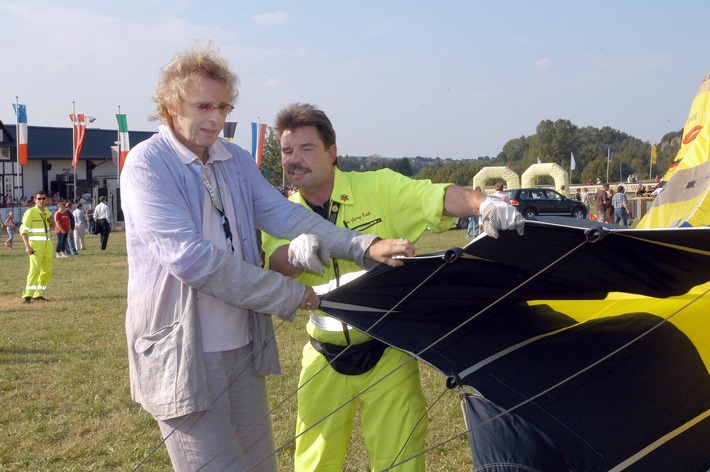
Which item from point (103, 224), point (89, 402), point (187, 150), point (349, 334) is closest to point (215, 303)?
point (187, 150)

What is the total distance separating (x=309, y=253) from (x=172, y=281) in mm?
443

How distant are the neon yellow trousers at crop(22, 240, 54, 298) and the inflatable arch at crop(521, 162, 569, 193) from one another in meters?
32.4

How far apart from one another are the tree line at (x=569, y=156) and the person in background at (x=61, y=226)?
115ft

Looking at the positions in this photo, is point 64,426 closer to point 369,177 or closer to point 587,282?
point 369,177

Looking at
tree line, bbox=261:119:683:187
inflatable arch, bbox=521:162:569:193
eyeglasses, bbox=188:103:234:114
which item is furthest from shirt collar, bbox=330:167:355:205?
tree line, bbox=261:119:683:187

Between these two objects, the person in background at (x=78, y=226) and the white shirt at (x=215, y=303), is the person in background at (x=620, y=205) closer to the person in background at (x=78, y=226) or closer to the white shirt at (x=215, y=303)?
the person in background at (x=78, y=226)

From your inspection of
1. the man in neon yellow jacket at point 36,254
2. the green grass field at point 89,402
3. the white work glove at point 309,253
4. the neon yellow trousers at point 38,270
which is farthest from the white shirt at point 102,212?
the white work glove at point 309,253

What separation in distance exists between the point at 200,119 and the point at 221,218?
336 millimetres

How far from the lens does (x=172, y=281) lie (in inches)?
96.7

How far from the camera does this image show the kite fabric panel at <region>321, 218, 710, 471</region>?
2.64 m

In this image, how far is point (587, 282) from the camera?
269 centimetres

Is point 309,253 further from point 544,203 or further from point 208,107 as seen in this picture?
point 544,203

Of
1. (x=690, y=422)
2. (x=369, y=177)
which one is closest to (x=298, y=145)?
(x=369, y=177)

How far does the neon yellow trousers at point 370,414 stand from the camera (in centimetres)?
313
